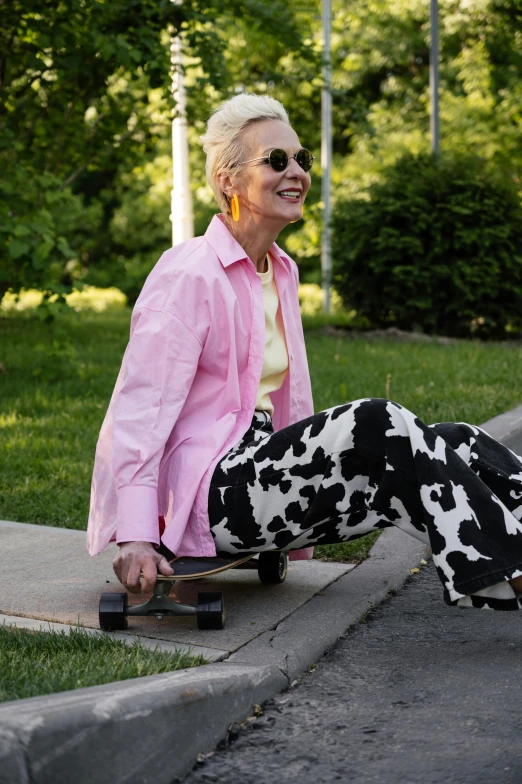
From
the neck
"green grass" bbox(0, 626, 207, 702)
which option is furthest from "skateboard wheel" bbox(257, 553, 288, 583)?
the neck

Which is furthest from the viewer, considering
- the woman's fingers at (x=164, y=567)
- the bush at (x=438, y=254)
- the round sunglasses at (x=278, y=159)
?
the bush at (x=438, y=254)

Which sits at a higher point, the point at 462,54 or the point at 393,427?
the point at 462,54

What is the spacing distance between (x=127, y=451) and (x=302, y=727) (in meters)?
0.88

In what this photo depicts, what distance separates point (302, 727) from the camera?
266 cm

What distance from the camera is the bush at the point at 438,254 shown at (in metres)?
12.8

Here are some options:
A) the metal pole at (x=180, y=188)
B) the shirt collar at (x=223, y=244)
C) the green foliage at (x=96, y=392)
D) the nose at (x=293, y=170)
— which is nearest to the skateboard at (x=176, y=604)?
the shirt collar at (x=223, y=244)

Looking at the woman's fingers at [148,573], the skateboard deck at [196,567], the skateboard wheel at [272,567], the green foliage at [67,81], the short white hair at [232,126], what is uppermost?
the green foliage at [67,81]

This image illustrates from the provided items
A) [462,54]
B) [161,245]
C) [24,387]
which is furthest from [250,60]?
[24,387]

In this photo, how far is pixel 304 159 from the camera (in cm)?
343

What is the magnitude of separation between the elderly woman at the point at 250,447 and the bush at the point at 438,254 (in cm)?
949

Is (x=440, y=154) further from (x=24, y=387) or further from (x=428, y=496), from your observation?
(x=428, y=496)

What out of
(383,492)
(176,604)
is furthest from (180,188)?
(383,492)

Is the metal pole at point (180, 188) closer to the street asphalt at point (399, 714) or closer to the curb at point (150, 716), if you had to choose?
the street asphalt at point (399, 714)

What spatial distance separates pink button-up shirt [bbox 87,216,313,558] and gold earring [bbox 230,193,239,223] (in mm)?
69
